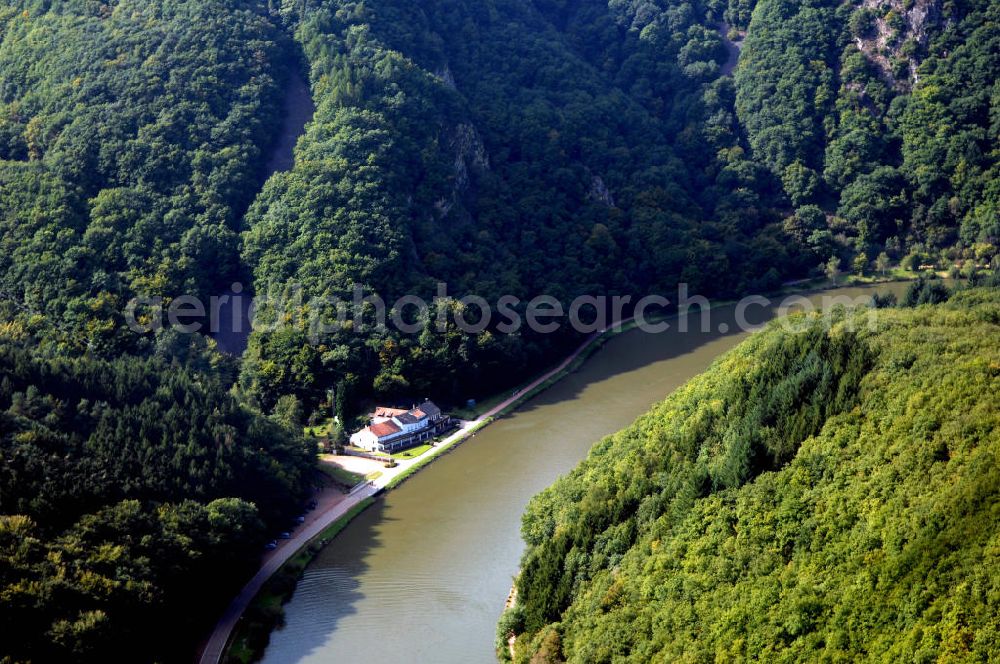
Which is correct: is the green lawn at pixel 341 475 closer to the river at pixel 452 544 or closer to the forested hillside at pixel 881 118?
the river at pixel 452 544

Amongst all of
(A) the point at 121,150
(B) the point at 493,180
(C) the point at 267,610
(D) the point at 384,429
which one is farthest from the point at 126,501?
(B) the point at 493,180

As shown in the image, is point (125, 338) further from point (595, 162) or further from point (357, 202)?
point (595, 162)

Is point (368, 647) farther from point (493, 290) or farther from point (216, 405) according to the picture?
point (493, 290)

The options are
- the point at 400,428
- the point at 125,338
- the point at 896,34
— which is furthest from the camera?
the point at 896,34

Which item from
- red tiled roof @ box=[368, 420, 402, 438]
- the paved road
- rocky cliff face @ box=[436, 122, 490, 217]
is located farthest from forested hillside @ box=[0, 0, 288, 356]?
the paved road

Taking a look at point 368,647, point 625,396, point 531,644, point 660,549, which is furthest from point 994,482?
point 625,396

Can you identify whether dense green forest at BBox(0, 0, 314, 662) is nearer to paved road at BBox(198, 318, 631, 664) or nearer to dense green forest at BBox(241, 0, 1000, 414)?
paved road at BBox(198, 318, 631, 664)
